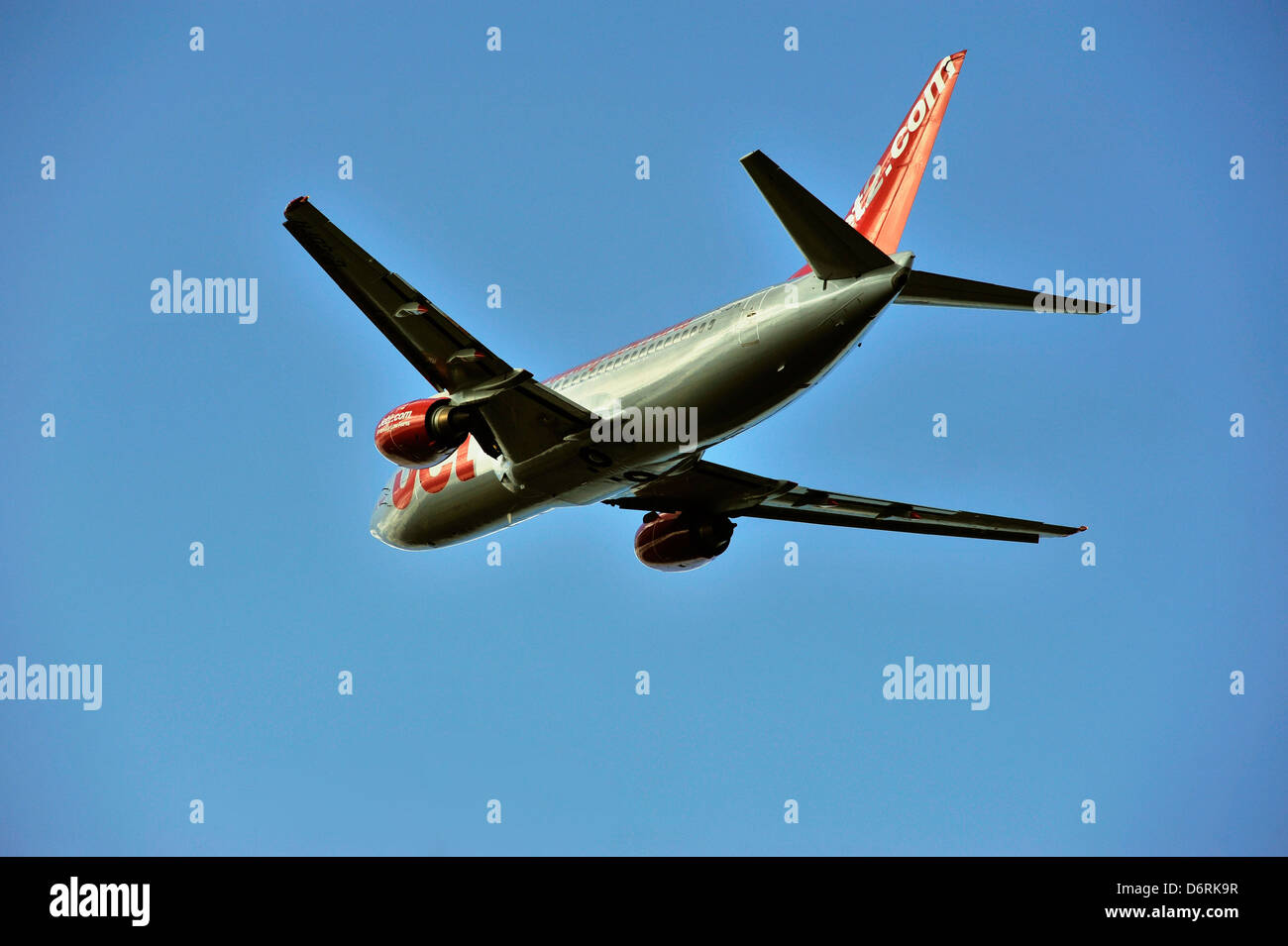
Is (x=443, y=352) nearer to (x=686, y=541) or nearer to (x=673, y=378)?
(x=673, y=378)

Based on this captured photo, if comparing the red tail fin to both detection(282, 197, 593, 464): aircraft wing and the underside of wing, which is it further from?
the underside of wing

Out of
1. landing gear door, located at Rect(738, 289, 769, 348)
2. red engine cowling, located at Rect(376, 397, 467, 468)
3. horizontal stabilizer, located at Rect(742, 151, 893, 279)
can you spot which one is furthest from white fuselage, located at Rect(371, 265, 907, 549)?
red engine cowling, located at Rect(376, 397, 467, 468)

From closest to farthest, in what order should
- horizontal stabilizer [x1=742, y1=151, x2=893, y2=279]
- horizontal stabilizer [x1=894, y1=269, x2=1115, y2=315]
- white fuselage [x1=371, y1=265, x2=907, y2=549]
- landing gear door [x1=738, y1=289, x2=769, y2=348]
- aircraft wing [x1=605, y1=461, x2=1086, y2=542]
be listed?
horizontal stabilizer [x1=742, y1=151, x2=893, y2=279]
horizontal stabilizer [x1=894, y1=269, x2=1115, y2=315]
white fuselage [x1=371, y1=265, x2=907, y2=549]
landing gear door [x1=738, y1=289, x2=769, y2=348]
aircraft wing [x1=605, y1=461, x2=1086, y2=542]

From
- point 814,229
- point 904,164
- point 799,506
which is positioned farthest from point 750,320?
point 799,506

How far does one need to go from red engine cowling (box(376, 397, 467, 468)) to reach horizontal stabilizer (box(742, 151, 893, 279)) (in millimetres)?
8161

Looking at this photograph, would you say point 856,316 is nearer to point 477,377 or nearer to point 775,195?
point 775,195

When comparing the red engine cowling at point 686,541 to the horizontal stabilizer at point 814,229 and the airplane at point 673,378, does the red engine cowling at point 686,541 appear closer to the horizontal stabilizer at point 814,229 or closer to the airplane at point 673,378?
the airplane at point 673,378

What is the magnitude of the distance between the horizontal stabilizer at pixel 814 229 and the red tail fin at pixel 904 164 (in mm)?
1924

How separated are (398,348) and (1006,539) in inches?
617

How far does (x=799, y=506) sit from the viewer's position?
116ft

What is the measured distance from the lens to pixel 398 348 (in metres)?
29.1

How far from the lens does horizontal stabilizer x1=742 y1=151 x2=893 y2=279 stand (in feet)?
81.7

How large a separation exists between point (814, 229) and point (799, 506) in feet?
34.4
